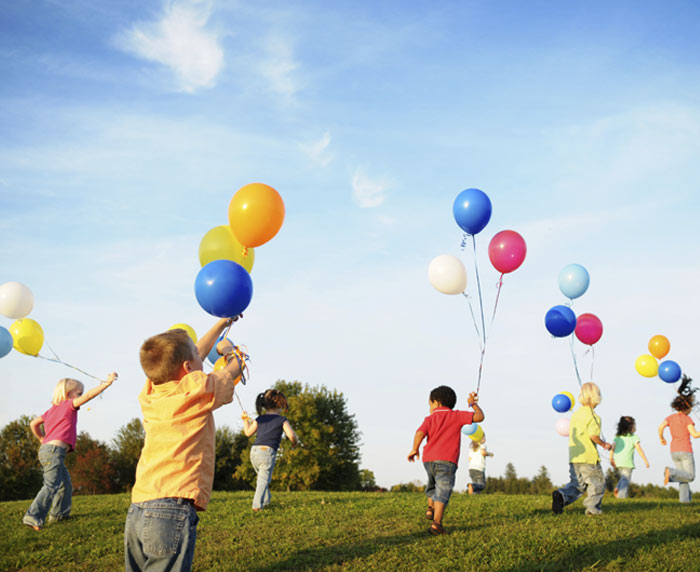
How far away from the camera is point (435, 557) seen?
5664mm

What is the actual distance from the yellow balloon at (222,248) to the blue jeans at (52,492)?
136 inches

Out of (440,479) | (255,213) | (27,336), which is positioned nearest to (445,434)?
(440,479)

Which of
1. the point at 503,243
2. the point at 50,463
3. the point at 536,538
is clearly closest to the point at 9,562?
the point at 50,463

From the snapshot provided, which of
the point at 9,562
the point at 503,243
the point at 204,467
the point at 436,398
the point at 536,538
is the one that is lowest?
the point at 9,562

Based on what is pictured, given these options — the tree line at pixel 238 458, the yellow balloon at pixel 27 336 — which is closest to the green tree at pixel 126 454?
the tree line at pixel 238 458

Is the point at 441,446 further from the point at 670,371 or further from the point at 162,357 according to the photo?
the point at 670,371

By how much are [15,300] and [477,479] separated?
11941mm

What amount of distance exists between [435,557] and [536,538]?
1.40 m

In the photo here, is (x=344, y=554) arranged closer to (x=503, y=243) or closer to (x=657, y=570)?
(x=657, y=570)

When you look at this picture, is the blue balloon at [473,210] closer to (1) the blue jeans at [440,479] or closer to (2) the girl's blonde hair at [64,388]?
(1) the blue jeans at [440,479]

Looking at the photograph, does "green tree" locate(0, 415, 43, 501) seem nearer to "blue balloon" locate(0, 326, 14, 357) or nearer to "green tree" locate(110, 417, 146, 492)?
"green tree" locate(110, 417, 146, 492)

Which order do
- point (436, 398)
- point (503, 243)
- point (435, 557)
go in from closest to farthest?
1. point (435, 557)
2. point (436, 398)
3. point (503, 243)

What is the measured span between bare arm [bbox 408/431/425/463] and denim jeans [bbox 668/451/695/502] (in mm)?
7446

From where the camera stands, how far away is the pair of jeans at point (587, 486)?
334 inches
